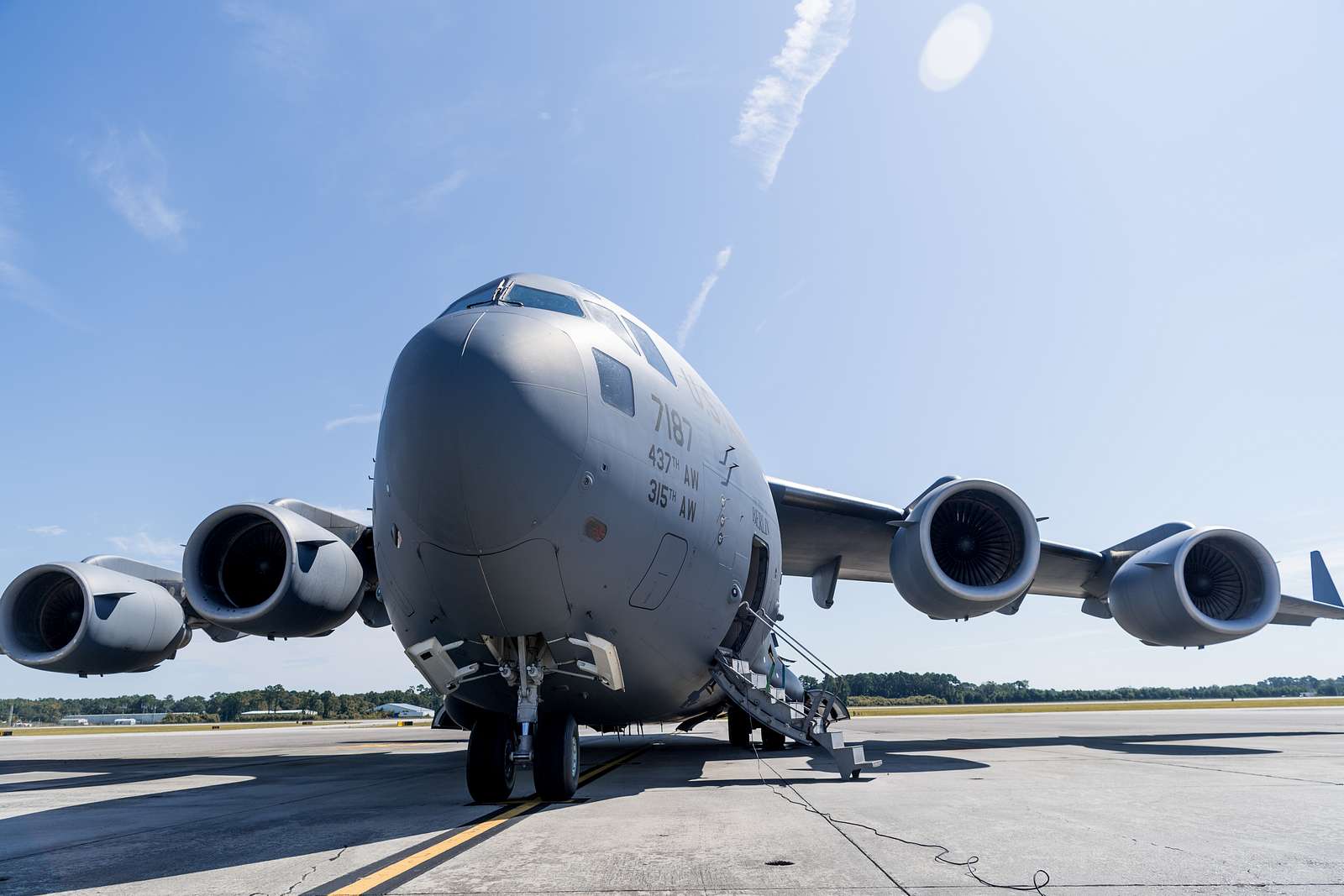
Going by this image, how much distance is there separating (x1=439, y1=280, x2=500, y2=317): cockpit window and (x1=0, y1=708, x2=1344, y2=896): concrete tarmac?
14.0 ft

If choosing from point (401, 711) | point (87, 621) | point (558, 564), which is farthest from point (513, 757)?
point (401, 711)

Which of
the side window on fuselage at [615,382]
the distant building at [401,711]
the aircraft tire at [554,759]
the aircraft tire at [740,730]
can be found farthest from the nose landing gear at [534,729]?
the distant building at [401,711]

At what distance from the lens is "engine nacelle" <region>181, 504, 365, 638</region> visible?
35.9 feet

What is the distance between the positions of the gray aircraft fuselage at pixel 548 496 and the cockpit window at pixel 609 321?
0.03m

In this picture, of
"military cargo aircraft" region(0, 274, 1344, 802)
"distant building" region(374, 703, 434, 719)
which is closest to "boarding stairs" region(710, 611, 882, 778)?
"military cargo aircraft" region(0, 274, 1344, 802)

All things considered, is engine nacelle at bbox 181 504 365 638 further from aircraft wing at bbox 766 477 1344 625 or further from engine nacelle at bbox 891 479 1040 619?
engine nacelle at bbox 891 479 1040 619

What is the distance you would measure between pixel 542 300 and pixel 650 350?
131cm

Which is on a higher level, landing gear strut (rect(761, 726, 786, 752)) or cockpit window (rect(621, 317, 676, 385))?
cockpit window (rect(621, 317, 676, 385))

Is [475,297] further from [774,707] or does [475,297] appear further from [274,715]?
[274,715]

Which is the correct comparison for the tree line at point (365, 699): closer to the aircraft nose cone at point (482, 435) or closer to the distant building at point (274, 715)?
the distant building at point (274, 715)

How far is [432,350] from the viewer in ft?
20.9

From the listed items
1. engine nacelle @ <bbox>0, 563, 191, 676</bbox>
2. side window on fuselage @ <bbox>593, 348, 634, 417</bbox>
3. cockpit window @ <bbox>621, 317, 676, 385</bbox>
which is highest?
cockpit window @ <bbox>621, 317, 676, 385</bbox>

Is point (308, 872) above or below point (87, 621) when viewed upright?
below

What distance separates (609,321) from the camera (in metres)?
7.88
